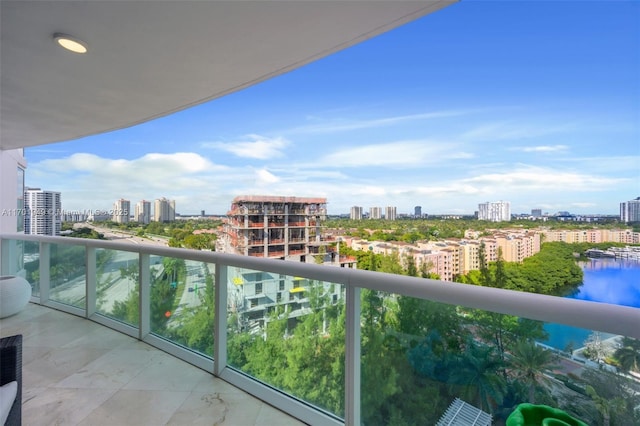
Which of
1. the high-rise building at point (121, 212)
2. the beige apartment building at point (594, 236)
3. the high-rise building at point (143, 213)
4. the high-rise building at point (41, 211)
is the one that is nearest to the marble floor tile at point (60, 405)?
the high-rise building at point (41, 211)

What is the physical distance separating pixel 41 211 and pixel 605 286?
389 inches

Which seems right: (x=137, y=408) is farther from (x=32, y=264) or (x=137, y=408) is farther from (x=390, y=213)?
(x=390, y=213)

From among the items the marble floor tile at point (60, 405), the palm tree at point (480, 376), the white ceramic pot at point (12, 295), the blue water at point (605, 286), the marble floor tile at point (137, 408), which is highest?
the blue water at point (605, 286)

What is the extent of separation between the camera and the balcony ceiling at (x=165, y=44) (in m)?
1.71

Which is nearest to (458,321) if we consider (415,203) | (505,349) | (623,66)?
(505,349)

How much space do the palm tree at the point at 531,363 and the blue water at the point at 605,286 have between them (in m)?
0.07

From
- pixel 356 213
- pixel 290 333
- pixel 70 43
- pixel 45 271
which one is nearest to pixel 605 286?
pixel 290 333

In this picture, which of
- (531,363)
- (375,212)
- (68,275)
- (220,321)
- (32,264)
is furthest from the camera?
Answer: (375,212)

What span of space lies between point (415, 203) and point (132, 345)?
1020 centimetres

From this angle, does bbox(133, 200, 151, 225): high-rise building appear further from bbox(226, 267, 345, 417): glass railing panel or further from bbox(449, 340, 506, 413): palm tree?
bbox(449, 340, 506, 413): palm tree

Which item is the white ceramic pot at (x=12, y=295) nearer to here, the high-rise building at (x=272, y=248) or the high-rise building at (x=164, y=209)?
the high-rise building at (x=272, y=248)

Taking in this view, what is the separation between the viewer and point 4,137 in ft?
14.8

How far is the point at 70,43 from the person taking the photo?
6.75ft

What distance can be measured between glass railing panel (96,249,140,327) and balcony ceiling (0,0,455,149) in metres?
1.83
